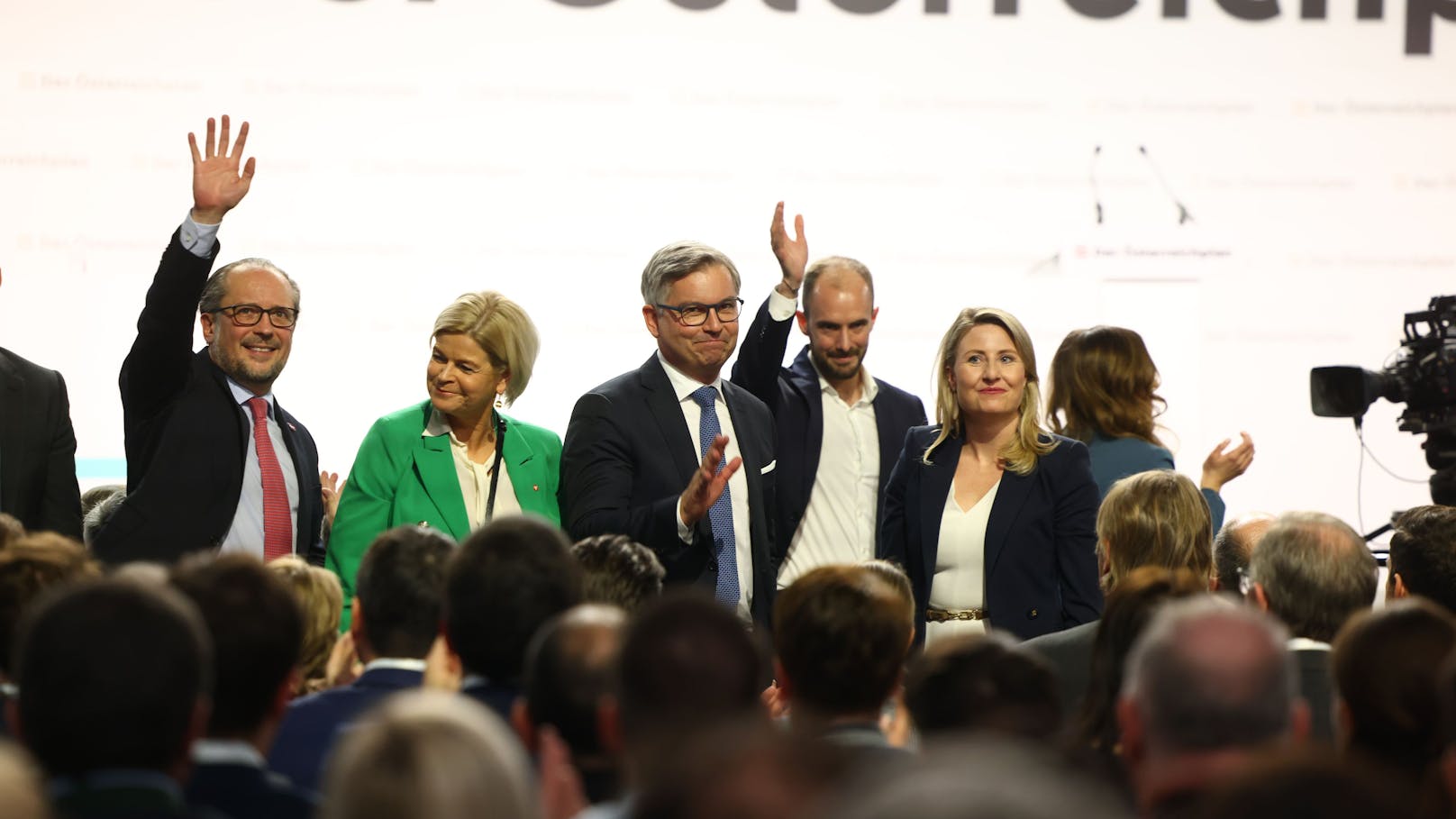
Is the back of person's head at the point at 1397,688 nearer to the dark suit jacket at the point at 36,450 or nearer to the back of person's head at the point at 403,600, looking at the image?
the back of person's head at the point at 403,600

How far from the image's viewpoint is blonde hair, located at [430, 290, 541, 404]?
395 cm

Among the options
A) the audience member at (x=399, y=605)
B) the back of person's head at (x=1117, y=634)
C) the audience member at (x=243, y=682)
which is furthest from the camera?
the audience member at (x=399, y=605)

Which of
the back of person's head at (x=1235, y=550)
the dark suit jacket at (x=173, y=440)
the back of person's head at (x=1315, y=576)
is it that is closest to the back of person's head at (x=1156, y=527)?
the back of person's head at (x=1235, y=550)

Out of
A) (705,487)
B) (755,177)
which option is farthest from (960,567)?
(755,177)

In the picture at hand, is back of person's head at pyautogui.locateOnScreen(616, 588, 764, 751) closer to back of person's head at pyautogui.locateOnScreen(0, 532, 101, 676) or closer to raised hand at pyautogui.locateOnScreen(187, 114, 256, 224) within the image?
back of person's head at pyautogui.locateOnScreen(0, 532, 101, 676)

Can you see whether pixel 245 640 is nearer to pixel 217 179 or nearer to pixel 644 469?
pixel 644 469

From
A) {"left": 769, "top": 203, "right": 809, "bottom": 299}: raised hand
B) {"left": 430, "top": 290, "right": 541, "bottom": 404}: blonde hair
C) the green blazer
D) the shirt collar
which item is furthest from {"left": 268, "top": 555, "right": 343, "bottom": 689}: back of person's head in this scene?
{"left": 769, "top": 203, "right": 809, "bottom": 299}: raised hand

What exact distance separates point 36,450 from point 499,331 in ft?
3.67

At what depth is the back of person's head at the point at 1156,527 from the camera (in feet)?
10.9

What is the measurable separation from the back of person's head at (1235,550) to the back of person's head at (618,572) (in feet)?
4.28

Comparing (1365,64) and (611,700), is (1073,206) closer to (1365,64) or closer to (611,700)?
(1365,64)

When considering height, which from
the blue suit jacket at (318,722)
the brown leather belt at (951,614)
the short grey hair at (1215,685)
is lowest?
the brown leather belt at (951,614)

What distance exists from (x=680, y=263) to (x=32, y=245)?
2848 mm

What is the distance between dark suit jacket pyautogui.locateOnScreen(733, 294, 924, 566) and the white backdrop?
137 cm
